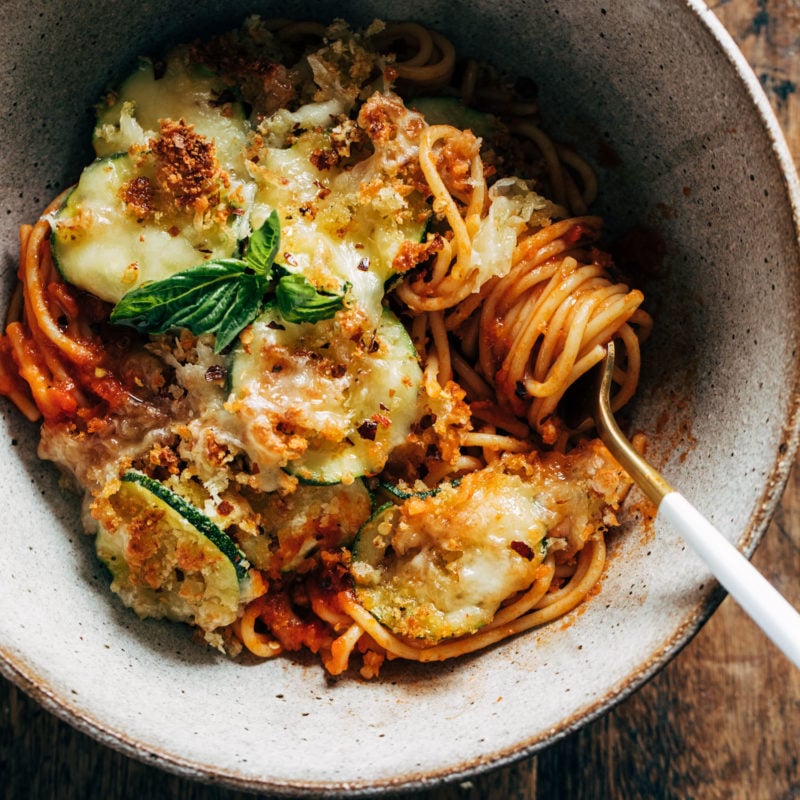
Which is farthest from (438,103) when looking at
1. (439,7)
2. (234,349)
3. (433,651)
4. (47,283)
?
(433,651)

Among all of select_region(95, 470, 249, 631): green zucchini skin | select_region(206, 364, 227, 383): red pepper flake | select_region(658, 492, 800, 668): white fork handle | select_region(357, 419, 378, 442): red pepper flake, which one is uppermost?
select_region(658, 492, 800, 668): white fork handle

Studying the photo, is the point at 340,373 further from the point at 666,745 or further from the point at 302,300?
the point at 666,745

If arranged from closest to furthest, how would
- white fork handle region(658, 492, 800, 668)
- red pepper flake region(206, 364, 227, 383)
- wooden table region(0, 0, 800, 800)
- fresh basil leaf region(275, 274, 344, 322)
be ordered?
white fork handle region(658, 492, 800, 668), fresh basil leaf region(275, 274, 344, 322), red pepper flake region(206, 364, 227, 383), wooden table region(0, 0, 800, 800)

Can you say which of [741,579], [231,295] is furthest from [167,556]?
[741,579]

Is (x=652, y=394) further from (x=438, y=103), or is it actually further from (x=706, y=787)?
(x=706, y=787)

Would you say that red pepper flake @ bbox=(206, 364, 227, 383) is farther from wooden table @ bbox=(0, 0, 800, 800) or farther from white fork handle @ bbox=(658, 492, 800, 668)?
wooden table @ bbox=(0, 0, 800, 800)

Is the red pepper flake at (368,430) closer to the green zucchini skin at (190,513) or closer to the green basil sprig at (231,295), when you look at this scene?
the green basil sprig at (231,295)

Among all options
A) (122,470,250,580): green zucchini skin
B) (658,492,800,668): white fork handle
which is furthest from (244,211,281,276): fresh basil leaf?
(658,492,800,668): white fork handle
